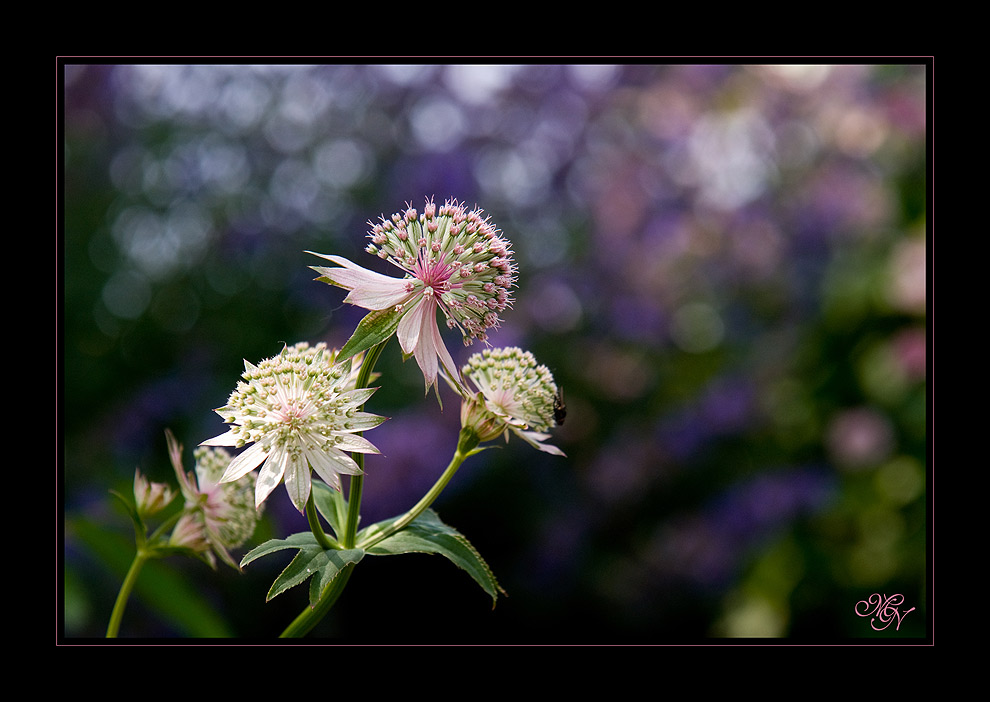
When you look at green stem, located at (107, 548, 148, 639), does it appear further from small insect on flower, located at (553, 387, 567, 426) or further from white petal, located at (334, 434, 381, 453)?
small insect on flower, located at (553, 387, 567, 426)

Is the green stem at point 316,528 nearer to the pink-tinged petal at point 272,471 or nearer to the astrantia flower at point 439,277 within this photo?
the pink-tinged petal at point 272,471

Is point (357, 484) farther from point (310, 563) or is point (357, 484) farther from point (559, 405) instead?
point (559, 405)

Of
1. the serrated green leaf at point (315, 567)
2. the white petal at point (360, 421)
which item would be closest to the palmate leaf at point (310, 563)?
the serrated green leaf at point (315, 567)

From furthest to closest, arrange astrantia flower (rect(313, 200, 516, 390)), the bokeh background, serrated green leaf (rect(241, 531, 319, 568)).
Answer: the bokeh background → astrantia flower (rect(313, 200, 516, 390)) → serrated green leaf (rect(241, 531, 319, 568))

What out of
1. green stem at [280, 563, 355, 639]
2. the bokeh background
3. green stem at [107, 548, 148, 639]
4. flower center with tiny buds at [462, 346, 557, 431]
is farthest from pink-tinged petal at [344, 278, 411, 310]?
the bokeh background

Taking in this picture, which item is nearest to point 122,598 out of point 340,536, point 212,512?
point 212,512
